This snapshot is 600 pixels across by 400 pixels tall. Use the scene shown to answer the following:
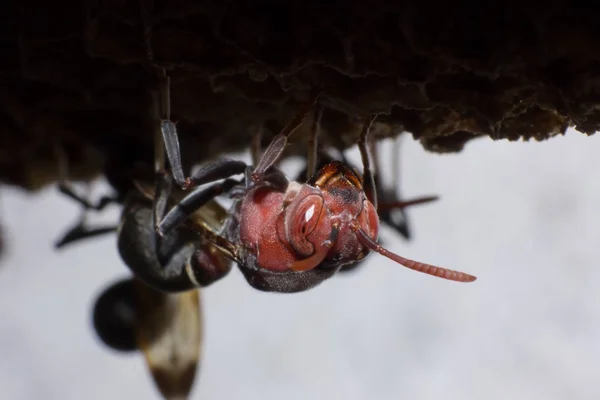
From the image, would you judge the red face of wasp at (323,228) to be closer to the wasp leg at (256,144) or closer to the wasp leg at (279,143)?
the wasp leg at (279,143)

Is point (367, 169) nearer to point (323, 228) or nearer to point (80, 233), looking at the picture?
point (323, 228)

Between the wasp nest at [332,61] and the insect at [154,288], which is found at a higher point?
the wasp nest at [332,61]

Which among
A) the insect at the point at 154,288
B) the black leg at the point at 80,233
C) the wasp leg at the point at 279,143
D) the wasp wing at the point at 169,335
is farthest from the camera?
the black leg at the point at 80,233

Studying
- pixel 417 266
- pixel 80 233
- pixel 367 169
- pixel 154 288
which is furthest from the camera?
pixel 80 233

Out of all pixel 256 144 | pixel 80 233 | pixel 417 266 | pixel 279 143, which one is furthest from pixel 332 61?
pixel 80 233

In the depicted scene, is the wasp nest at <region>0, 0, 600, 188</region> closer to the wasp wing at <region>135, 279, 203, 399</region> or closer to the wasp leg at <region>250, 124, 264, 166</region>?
the wasp leg at <region>250, 124, 264, 166</region>

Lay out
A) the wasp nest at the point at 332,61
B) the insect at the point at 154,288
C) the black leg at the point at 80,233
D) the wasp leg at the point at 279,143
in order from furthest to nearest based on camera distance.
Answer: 1. the black leg at the point at 80,233
2. the insect at the point at 154,288
3. the wasp leg at the point at 279,143
4. the wasp nest at the point at 332,61

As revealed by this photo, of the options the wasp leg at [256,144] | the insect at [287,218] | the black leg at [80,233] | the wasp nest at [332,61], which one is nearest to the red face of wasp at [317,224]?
the insect at [287,218]
